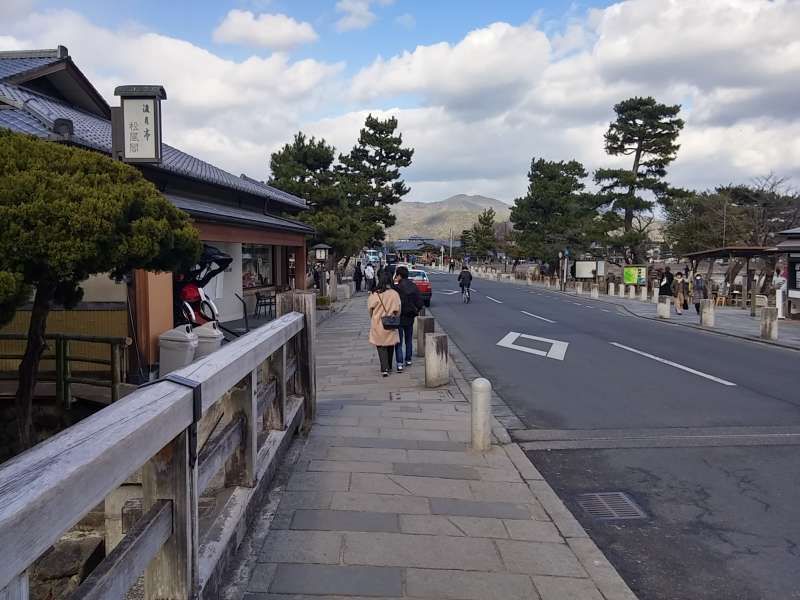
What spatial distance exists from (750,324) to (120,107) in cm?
1907

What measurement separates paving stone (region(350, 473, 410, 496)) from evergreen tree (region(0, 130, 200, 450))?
8.39ft

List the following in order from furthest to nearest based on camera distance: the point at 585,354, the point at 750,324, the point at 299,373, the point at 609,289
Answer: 1. the point at 609,289
2. the point at 750,324
3. the point at 585,354
4. the point at 299,373

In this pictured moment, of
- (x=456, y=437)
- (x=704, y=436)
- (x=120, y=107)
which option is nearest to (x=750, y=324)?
(x=704, y=436)

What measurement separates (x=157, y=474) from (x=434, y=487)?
119 inches

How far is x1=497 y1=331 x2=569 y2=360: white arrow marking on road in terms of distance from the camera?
43.5ft

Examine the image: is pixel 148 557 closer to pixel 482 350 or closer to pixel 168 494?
pixel 168 494

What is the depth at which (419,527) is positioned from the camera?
4.43 m

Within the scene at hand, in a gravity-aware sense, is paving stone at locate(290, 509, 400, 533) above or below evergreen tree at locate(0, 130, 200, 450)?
below

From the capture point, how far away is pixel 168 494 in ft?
8.83

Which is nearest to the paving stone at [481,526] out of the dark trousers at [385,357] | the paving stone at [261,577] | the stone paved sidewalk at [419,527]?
the stone paved sidewalk at [419,527]

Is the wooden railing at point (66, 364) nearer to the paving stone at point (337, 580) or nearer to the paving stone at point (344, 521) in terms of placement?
the paving stone at point (344, 521)

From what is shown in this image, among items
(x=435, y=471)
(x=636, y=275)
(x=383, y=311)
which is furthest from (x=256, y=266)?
(x=636, y=275)

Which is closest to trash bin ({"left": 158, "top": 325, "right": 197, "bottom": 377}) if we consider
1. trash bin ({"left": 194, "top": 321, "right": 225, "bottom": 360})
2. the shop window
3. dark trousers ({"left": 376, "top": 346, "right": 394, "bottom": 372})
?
trash bin ({"left": 194, "top": 321, "right": 225, "bottom": 360})

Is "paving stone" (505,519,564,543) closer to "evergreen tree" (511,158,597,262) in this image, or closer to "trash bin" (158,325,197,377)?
"trash bin" (158,325,197,377)
